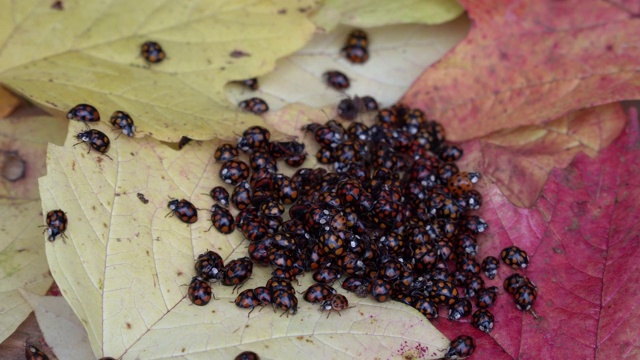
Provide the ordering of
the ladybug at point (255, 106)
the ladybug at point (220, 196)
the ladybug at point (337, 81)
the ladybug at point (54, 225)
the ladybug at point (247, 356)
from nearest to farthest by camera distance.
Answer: the ladybug at point (247, 356), the ladybug at point (54, 225), the ladybug at point (220, 196), the ladybug at point (255, 106), the ladybug at point (337, 81)

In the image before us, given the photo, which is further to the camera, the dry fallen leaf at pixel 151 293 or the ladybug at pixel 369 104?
the ladybug at pixel 369 104

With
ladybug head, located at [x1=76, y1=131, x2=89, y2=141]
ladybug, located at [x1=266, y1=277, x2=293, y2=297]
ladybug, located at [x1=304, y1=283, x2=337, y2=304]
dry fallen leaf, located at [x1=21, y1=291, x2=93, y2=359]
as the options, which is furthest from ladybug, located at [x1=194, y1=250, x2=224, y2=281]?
ladybug head, located at [x1=76, y1=131, x2=89, y2=141]

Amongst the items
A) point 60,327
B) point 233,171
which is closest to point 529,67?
point 233,171

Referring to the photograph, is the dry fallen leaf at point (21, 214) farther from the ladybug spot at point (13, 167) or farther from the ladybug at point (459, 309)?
the ladybug at point (459, 309)

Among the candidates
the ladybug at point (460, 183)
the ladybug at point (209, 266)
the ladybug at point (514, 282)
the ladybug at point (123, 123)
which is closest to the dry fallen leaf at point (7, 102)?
the ladybug at point (123, 123)

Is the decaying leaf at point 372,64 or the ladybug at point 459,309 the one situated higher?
the decaying leaf at point 372,64

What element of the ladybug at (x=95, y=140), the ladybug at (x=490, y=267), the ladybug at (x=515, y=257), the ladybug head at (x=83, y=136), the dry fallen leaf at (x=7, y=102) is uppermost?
the ladybug head at (x=83, y=136)

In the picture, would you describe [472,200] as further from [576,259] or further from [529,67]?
[529,67]

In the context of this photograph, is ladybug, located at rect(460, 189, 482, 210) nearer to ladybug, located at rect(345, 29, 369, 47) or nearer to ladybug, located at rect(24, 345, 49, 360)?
ladybug, located at rect(345, 29, 369, 47)
